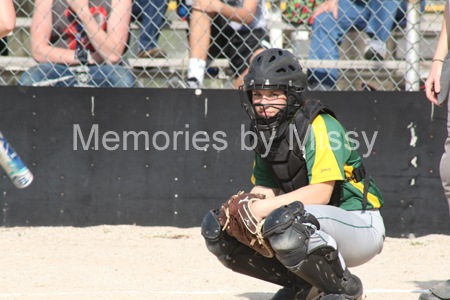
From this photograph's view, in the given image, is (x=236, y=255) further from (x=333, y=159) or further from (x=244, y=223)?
(x=333, y=159)

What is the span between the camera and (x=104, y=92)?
13.9 feet

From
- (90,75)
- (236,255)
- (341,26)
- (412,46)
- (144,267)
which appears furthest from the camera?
(341,26)

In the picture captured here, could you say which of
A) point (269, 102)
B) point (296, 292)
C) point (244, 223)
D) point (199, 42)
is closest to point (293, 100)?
point (269, 102)

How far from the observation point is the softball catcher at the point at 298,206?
2.18 m

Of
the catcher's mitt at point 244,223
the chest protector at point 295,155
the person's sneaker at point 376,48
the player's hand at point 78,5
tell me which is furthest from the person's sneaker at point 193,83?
the catcher's mitt at point 244,223

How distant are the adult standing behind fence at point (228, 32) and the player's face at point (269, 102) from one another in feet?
6.23

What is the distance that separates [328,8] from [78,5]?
7.66 feet

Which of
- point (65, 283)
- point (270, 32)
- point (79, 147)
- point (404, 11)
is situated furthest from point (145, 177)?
point (404, 11)

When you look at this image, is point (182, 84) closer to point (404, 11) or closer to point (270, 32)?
point (270, 32)

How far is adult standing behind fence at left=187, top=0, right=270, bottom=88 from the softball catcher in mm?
1905

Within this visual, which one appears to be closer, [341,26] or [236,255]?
[236,255]

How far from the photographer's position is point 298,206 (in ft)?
7.27

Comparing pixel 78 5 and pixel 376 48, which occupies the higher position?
pixel 78 5

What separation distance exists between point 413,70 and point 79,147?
3013 millimetres
